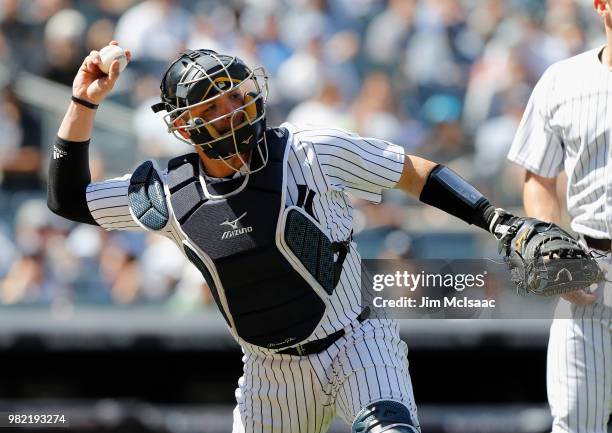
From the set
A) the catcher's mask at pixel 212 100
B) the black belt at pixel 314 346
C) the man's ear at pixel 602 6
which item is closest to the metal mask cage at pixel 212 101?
the catcher's mask at pixel 212 100

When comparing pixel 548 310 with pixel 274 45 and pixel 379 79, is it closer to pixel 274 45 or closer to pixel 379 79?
pixel 379 79

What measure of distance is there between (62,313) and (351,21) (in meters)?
3.21

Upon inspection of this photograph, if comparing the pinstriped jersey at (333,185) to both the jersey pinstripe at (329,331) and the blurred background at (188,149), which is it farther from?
the blurred background at (188,149)

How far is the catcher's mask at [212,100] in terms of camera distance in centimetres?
337

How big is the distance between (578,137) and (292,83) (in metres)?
4.21

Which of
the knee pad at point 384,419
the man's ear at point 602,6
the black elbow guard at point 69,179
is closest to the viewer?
the knee pad at point 384,419

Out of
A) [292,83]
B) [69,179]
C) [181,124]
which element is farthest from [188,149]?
[181,124]

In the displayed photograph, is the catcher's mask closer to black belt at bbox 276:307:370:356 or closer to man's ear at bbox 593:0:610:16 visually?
black belt at bbox 276:307:370:356

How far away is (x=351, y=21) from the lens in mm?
8242

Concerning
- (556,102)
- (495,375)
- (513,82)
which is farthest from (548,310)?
(556,102)

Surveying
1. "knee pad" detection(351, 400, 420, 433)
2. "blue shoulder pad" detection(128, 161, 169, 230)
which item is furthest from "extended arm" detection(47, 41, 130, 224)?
"knee pad" detection(351, 400, 420, 433)

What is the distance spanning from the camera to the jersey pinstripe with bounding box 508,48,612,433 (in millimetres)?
3805

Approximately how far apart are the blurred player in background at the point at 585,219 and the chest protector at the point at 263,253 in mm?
975

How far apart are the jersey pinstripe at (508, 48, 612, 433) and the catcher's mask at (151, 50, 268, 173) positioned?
3.89 ft
